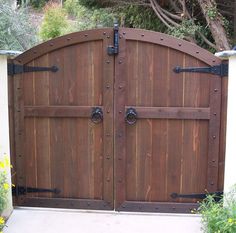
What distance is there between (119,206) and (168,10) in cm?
475

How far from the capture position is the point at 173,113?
3521 millimetres

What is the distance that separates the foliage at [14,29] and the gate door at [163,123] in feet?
9.23

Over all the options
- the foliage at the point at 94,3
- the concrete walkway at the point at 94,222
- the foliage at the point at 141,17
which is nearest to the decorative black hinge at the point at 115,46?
the concrete walkway at the point at 94,222

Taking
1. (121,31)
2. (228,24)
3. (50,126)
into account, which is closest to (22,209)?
(50,126)

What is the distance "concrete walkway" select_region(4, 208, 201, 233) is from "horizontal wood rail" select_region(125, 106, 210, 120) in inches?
37.4

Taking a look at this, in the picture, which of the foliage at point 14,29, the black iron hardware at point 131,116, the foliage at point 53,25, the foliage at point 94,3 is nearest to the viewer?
the black iron hardware at point 131,116

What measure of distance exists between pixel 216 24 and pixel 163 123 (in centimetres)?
335

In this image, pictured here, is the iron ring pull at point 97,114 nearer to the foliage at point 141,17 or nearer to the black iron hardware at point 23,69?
the black iron hardware at point 23,69

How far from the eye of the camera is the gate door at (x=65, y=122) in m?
3.55

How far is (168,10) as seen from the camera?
7273 mm

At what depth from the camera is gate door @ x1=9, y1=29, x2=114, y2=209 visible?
3.55 metres

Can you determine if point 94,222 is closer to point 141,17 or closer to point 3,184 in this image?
point 3,184

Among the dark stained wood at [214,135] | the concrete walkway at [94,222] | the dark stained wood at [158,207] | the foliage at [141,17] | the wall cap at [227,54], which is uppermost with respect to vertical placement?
the foliage at [141,17]

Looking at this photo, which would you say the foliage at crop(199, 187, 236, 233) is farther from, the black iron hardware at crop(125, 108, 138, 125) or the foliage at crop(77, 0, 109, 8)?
the foliage at crop(77, 0, 109, 8)
